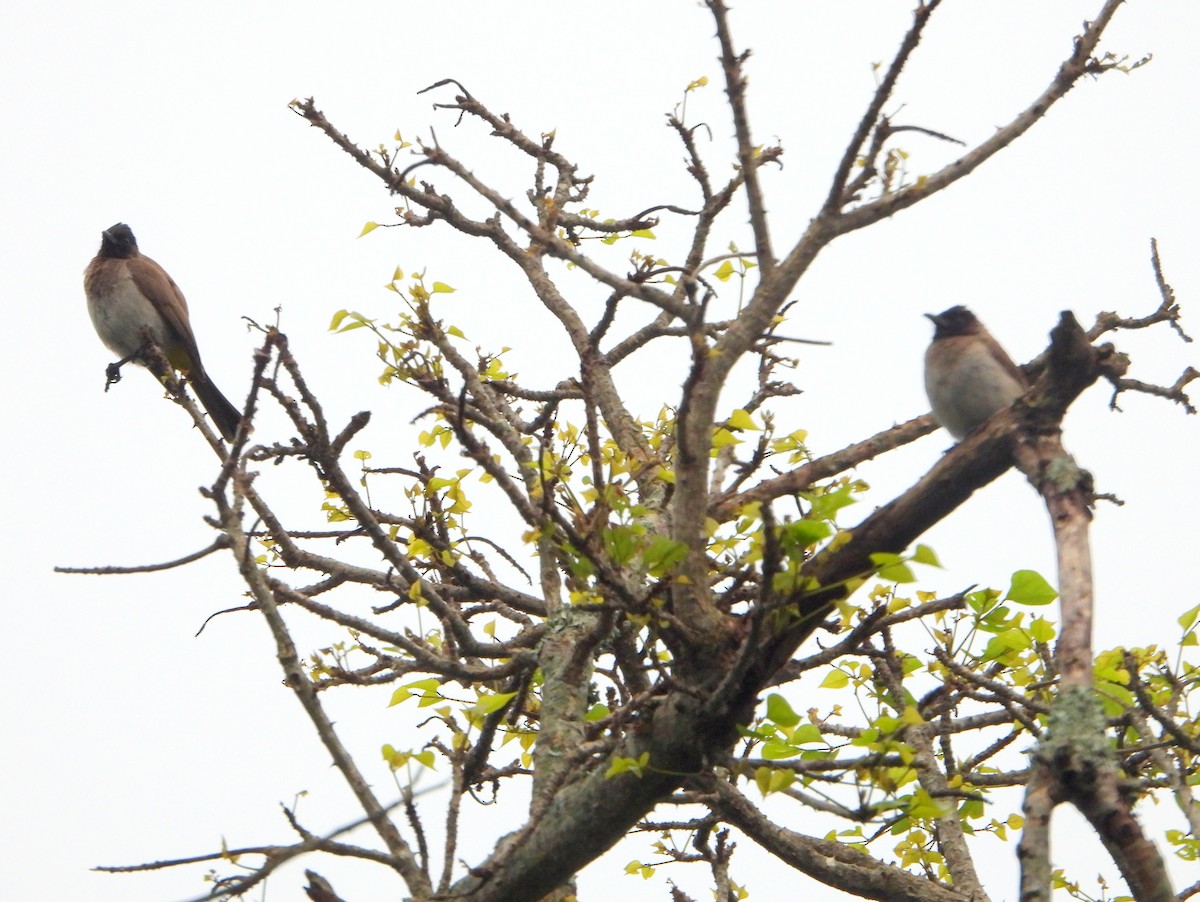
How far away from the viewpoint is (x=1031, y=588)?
11.5ft

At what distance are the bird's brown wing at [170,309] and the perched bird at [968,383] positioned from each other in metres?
6.24

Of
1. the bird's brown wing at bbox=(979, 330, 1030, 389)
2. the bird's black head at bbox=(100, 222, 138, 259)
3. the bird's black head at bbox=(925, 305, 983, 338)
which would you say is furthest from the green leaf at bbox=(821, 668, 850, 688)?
the bird's black head at bbox=(100, 222, 138, 259)

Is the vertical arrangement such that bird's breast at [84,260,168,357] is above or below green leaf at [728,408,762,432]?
above

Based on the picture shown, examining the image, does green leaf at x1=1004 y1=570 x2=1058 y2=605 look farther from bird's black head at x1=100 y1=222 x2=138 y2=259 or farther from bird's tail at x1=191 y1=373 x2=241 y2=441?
bird's black head at x1=100 y1=222 x2=138 y2=259

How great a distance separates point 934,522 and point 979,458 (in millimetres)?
225

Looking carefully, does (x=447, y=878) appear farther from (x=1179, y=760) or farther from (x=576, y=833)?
(x=1179, y=760)

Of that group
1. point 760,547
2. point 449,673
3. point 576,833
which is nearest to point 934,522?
point 760,547

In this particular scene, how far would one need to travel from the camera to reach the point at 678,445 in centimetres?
342

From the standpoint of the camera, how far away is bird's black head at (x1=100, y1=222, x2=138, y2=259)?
10508 millimetres

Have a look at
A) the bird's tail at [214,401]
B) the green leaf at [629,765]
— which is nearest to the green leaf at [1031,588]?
the green leaf at [629,765]

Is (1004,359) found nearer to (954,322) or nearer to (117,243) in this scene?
(954,322)

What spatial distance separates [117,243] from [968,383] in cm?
789

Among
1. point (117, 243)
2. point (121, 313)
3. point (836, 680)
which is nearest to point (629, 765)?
point (836, 680)

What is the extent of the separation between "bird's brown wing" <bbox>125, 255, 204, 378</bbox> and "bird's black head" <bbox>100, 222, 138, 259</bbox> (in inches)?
11.0
